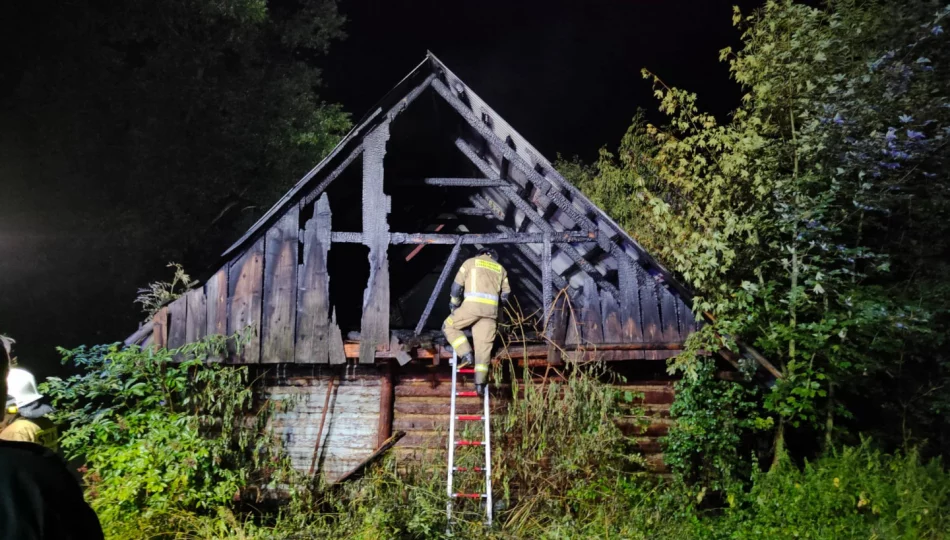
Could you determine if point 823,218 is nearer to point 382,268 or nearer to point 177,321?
point 382,268

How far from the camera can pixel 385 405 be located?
7.54 metres

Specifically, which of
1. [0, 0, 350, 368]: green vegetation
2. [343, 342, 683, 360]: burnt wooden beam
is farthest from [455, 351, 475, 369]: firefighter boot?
[0, 0, 350, 368]: green vegetation

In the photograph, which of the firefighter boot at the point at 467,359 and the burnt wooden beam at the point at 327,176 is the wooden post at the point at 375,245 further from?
the firefighter boot at the point at 467,359

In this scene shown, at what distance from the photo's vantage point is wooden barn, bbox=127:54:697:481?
279 inches

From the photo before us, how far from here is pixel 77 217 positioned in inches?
469

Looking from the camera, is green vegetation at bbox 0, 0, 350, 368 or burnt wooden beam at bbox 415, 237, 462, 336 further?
green vegetation at bbox 0, 0, 350, 368

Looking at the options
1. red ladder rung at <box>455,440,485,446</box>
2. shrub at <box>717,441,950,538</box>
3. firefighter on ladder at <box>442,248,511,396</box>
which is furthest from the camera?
firefighter on ladder at <box>442,248,511,396</box>

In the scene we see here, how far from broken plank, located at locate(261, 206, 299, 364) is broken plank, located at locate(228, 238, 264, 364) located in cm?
7

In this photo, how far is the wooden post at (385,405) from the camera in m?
7.47

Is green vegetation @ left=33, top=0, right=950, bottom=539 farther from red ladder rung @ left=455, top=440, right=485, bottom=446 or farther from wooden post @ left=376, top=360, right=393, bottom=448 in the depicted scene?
wooden post @ left=376, top=360, right=393, bottom=448

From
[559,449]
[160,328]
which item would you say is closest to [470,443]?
[559,449]

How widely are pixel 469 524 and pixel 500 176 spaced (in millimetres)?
4722

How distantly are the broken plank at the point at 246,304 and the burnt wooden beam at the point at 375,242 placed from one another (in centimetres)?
139

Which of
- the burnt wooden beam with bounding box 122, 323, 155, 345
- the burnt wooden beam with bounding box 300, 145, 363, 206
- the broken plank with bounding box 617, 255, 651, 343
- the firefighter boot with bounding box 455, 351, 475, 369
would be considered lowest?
the firefighter boot with bounding box 455, 351, 475, 369
